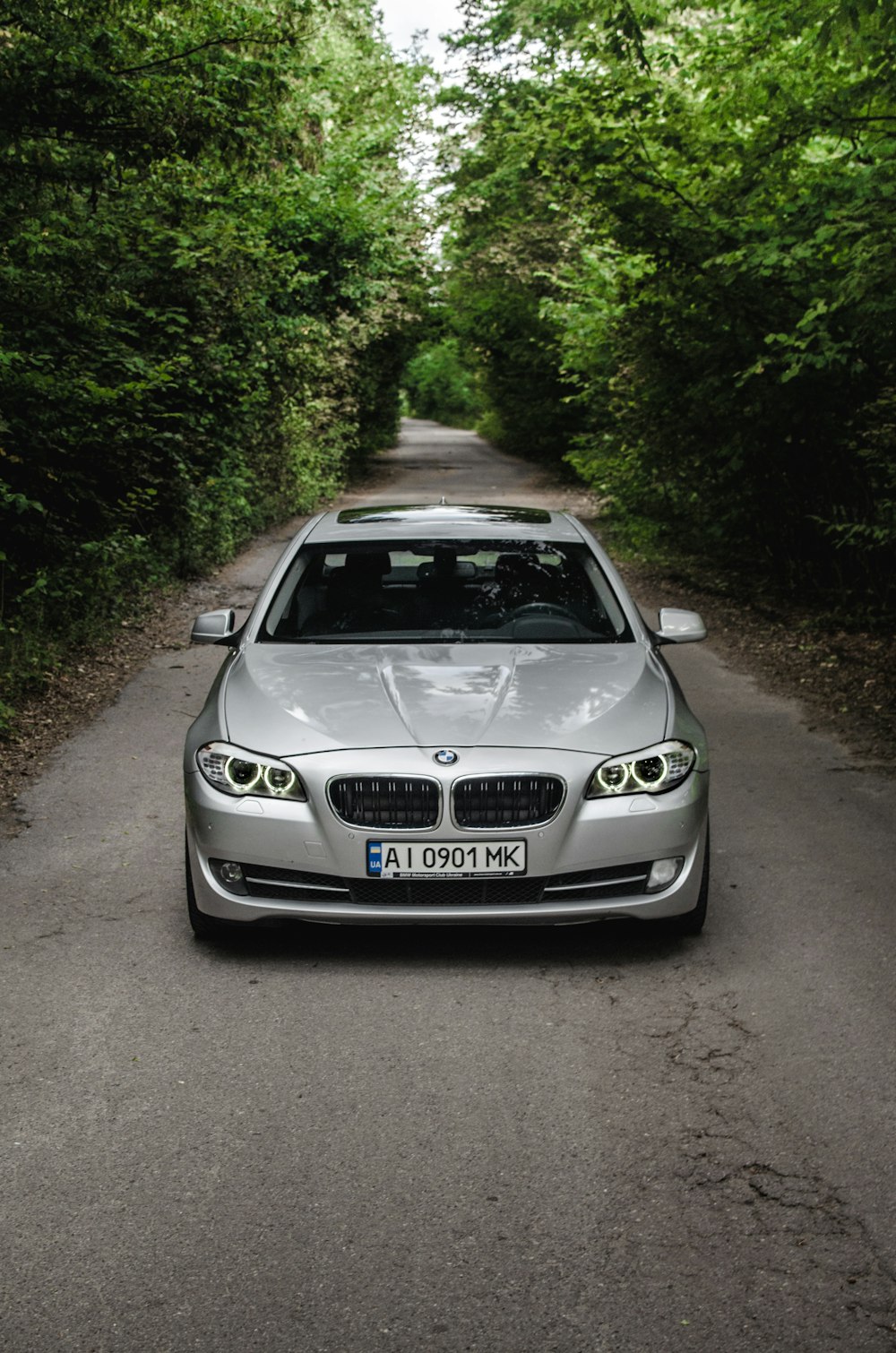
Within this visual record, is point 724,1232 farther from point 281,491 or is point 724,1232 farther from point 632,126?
point 281,491

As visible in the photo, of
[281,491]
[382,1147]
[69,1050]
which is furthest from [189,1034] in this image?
[281,491]

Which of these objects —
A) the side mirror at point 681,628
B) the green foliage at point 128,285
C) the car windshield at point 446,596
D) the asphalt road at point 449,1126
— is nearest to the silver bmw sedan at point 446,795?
the asphalt road at point 449,1126

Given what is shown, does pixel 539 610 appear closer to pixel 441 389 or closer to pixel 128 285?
pixel 128 285

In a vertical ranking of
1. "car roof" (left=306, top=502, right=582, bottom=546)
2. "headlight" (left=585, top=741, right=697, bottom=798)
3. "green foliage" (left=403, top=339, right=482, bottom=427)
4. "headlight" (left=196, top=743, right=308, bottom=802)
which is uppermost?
"car roof" (left=306, top=502, right=582, bottom=546)

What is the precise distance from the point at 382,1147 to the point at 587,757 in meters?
1.70

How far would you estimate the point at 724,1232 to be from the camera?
320 centimetres

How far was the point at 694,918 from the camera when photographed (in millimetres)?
5168

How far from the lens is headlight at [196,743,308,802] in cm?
488

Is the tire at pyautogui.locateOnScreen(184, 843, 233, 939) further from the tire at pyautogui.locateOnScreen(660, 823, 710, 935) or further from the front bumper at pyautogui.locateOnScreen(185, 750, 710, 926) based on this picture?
the tire at pyautogui.locateOnScreen(660, 823, 710, 935)

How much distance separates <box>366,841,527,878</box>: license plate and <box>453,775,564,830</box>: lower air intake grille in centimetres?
8

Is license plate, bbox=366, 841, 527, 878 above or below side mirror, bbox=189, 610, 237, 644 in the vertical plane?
below

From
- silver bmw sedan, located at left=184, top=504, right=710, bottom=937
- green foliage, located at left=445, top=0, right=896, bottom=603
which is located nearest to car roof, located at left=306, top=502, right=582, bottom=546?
silver bmw sedan, located at left=184, top=504, right=710, bottom=937

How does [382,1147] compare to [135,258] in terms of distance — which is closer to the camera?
[382,1147]

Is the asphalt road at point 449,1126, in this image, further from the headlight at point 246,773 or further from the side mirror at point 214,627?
the side mirror at point 214,627
